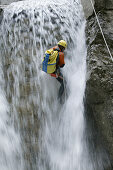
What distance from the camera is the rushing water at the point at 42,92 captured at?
3842 mm

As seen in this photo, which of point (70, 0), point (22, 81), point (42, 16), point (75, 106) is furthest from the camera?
point (70, 0)

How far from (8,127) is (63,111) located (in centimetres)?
168

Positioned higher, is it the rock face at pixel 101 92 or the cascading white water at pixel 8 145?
the rock face at pixel 101 92

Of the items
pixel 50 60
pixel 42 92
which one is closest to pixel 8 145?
pixel 42 92

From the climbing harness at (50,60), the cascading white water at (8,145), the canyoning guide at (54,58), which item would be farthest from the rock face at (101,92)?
the cascading white water at (8,145)

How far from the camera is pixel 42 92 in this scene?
4.41 meters

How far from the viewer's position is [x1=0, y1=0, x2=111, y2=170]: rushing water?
151 inches

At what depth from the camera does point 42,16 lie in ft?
17.1

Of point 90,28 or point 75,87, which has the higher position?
point 90,28

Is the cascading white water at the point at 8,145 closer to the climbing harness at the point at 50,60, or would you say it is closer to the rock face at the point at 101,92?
the climbing harness at the point at 50,60

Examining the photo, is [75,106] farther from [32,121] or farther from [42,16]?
[42,16]

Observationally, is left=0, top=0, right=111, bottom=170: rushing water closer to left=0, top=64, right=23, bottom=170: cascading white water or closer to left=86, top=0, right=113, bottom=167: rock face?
left=0, top=64, right=23, bottom=170: cascading white water

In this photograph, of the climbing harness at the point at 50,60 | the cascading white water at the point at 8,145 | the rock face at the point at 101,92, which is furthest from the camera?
the cascading white water at the point at 8,145

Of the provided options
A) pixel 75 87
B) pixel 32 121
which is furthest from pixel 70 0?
pixel 32 121
